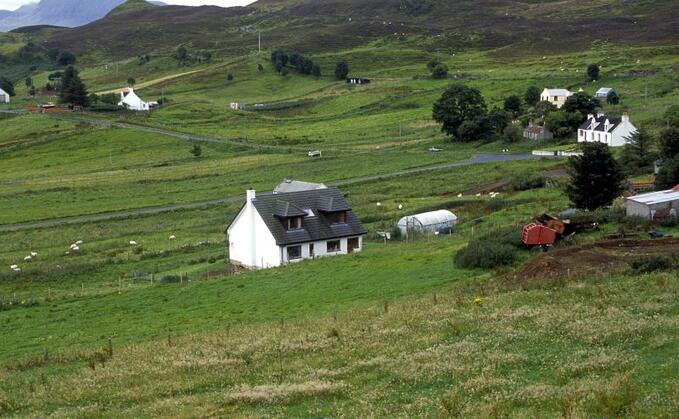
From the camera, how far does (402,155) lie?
366 ft

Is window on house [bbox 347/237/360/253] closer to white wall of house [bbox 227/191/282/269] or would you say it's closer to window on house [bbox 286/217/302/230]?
window on house [bbox 286/217/302/230]

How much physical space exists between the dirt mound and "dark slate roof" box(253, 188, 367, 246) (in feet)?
59.5

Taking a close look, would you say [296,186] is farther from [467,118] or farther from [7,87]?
[7,87]

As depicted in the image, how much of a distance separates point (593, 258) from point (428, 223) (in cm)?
2293

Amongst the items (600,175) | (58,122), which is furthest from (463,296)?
(58,122)

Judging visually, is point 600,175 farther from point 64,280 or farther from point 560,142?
point 560,142

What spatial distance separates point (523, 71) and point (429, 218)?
12804cm

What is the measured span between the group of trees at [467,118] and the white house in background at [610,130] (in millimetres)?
12869

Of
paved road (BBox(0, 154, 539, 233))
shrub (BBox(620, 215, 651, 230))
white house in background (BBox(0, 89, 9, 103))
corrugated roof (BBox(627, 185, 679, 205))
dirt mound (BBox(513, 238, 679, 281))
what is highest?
white house in background (BBox(0, 89, 9, 103))

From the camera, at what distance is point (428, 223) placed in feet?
198

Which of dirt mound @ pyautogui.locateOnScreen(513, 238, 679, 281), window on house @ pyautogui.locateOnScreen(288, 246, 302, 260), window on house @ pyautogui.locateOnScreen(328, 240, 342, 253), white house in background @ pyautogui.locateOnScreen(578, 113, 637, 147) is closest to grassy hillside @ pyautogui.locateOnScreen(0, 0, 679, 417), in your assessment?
dirt mound @ pyautogui.locateOnScreen(513, 238, 679, 281)

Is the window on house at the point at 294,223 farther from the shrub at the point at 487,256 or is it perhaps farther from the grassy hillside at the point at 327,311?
the shrub at the point at 487,256

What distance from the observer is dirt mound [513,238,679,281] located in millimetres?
35219

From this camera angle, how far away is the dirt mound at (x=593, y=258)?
35.2 meters
